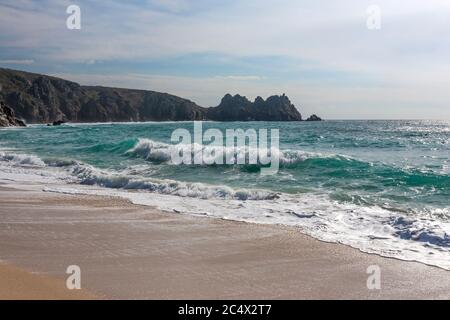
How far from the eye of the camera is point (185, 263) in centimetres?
589

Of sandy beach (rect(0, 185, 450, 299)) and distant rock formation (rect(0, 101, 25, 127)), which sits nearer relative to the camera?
sandy beach (rect(0, 185, 450, 299))

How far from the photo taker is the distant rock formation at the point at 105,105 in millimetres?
134650

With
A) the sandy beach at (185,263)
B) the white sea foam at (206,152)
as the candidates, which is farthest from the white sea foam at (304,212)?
the white sea foam at (206,152)

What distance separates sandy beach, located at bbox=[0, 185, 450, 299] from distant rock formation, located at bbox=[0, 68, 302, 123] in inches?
5250

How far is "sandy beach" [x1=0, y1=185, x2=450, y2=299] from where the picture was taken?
4.91 metres

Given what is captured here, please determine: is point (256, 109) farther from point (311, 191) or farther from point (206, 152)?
point (311, 191)

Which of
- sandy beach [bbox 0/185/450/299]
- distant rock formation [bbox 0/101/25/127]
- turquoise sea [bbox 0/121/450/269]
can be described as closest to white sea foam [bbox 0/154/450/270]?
turquoise sea [bbox 0/121/450/269]

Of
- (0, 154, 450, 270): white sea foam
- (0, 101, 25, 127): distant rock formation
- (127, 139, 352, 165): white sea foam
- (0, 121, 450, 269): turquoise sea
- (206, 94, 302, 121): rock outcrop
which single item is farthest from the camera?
(206, 94, 302, 121): rock outcrop

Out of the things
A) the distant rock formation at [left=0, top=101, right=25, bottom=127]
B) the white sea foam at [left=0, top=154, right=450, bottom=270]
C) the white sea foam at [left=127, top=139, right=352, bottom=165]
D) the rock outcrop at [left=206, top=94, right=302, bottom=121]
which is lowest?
the white sea foam at [left=0, top=154, right=450, bottom=270]

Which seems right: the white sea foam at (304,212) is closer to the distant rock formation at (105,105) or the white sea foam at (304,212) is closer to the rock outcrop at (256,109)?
the distant rock formation at (105,105)

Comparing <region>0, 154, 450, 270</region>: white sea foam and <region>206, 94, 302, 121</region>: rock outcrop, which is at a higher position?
<region>206, 94, 302, 121</region>: rock outcrop

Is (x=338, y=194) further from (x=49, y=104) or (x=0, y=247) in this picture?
(x=49, y=104)

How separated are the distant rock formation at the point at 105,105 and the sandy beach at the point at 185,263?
13336 centimetres

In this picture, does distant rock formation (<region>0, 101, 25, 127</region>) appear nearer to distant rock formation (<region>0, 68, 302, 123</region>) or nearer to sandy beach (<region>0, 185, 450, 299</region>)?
distant rock formation (<region>0, 68, 302, 123</region>)
